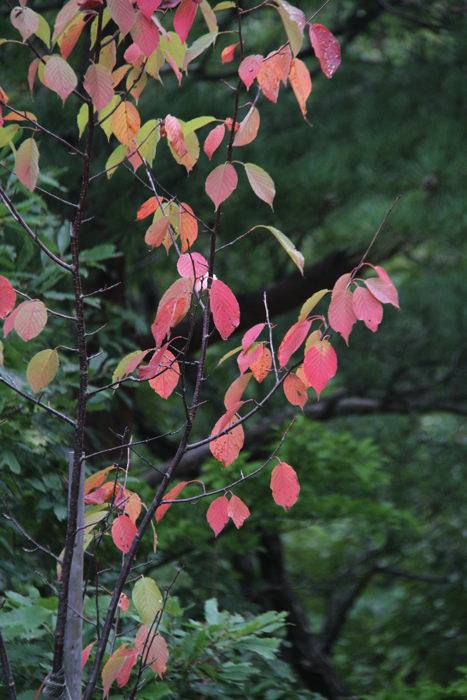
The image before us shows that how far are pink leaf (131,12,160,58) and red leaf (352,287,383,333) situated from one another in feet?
1.29

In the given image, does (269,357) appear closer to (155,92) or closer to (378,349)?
(155,92)

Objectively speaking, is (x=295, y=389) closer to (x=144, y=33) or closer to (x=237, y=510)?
(x=237, y=510)

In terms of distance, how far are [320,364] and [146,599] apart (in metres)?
0.40

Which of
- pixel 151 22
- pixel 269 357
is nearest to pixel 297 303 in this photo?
pixel 269 357

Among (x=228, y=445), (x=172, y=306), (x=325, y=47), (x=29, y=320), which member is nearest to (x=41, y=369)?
(x=29, y=320)

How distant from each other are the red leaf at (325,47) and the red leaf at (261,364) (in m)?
0.39

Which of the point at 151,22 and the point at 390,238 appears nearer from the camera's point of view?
the point at 151,22

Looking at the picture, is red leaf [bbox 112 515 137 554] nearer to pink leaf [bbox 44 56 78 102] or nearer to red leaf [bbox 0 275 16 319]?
red leaf [bbox 0 275 16 319]

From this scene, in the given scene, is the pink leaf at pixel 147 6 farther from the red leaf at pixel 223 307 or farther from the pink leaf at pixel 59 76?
the red leaf at pixel 223 307

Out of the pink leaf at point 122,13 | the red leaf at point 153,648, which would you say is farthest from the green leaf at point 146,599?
the pink leaf at point 122,13

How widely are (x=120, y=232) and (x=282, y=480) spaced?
6.29 ft

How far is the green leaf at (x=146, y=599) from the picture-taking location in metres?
1.27

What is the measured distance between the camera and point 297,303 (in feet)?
13.0

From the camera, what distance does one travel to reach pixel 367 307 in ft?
3.86
